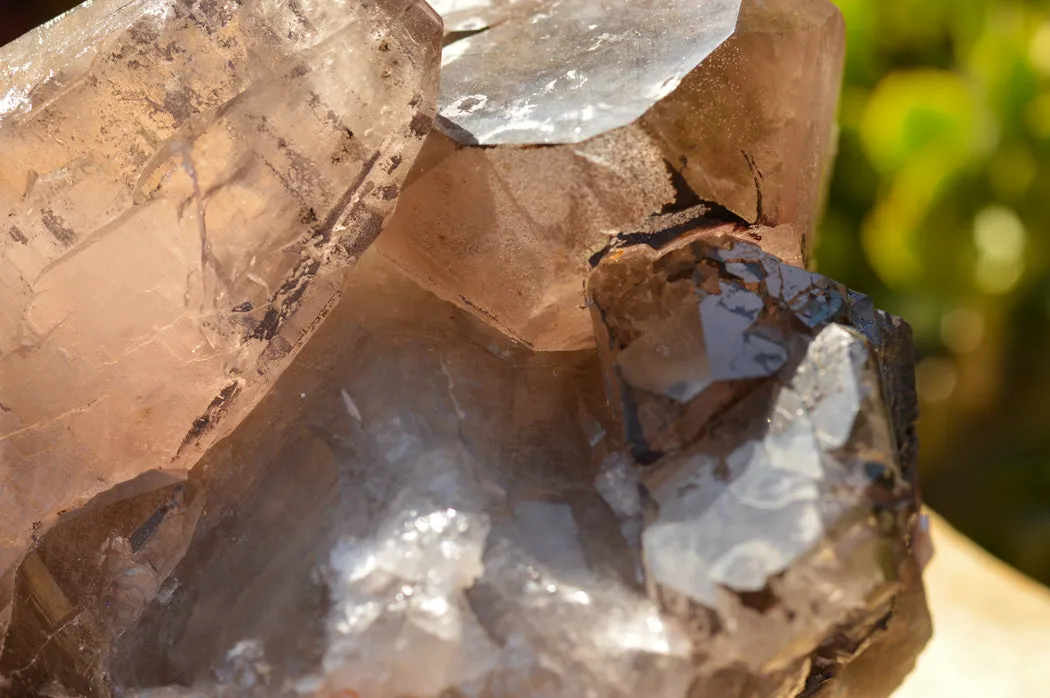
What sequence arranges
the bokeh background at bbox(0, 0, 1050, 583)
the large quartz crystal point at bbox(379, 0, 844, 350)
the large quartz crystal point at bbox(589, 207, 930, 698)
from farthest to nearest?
the bokeh background at bbox(0, 0, 1050, 583) → the large quartz crystal point at bbox(379, 0, 844, 350) → the large quartz crystal point at bbox(589, 207, 930, 698)

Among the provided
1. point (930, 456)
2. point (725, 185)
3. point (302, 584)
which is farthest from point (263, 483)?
point (930, 456)

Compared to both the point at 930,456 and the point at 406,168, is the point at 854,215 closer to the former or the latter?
the point at 930,456

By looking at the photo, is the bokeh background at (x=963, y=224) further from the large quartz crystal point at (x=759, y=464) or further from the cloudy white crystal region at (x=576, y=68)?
the large quartz crystal point at (x=759, y=464)

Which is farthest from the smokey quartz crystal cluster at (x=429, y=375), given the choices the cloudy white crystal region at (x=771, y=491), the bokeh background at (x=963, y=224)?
the bokeh background at (x=963, y=224)

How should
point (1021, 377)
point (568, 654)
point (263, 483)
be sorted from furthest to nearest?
1. point (1021, 377)
2. point (263, 483)
3. point (568, 654)

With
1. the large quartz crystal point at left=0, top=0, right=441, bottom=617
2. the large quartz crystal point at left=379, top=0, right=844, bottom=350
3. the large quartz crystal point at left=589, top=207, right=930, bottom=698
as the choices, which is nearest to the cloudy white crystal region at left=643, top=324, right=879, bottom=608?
the large quartz crystal point at left=589, top=207, right=930, bottom=698

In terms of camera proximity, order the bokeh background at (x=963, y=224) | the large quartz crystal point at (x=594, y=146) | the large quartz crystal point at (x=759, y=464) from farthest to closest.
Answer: the bokeh background at (x=963, y=224) → the large quartz crystal point at (x=594, y=146) → the large quartz crystal point at (x=759, y=464)

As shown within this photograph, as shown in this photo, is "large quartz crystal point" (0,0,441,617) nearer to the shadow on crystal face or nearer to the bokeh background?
the shadow on crystal face
